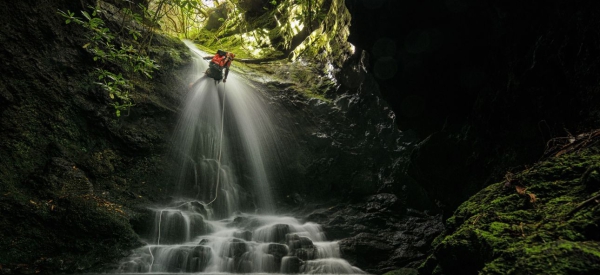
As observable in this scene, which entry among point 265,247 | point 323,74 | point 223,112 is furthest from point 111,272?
point 323,74

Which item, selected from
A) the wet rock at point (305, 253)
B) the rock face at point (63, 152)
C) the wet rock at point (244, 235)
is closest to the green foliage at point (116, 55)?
the rock face at point (63, 152)

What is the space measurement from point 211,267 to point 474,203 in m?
5.51

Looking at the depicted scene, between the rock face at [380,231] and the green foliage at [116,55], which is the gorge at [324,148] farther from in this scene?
the green foliage at [116,55]

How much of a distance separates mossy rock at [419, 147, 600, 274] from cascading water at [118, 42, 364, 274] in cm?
481

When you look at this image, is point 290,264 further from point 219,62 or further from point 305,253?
point 219,62

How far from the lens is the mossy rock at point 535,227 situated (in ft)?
6.10

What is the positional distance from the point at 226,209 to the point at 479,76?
796 centimetres

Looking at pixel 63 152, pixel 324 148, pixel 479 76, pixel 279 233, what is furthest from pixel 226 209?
pixel 479 76

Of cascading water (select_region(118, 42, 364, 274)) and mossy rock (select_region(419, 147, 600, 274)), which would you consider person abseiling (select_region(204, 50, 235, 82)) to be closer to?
cascading water (select_region(118, 42, 364, 274))

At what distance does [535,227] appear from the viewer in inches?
91.5

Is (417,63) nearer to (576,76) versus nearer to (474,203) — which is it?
(576,76)

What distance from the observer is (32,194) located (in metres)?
6.50

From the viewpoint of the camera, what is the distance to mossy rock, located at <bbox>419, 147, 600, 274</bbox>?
1858 millimetres

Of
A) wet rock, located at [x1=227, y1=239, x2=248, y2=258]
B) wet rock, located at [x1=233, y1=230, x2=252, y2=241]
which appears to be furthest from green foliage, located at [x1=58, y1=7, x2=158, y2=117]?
wet rock, located at [x1=233, y1=230, x2=252, y2=241]
